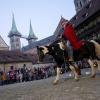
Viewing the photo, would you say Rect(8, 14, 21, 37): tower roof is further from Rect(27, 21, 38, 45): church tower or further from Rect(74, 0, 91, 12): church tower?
Rect(74, 0, 91, 12): church tower

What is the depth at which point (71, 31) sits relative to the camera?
1070 cm

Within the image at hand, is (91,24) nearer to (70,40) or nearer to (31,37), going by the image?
(70,40)

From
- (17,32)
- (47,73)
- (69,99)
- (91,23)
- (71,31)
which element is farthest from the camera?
(17,32)

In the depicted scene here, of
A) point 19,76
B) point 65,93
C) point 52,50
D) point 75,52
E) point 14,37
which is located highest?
point 14,37

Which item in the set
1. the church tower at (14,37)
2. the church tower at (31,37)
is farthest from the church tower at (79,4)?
the church tower at (31,37)

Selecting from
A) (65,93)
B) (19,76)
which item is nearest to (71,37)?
(65,93)

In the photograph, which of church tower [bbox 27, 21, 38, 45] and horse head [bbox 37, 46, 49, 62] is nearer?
horse head [bbox 37, 46, 49, 62]

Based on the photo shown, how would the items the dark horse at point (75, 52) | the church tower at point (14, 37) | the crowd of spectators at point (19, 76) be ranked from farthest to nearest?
the church tower at point (14, 37)
the crowd of spectators at point (19, 76)
the dark horse at point (75, 52)

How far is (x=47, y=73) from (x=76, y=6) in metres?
50.3

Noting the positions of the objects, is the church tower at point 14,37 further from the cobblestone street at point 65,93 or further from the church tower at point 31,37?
the cobblestone street at point 65,93

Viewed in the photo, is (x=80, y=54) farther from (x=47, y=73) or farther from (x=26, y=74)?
(x=47, y=73)

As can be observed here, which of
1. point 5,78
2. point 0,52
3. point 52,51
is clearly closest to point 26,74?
point 5,78

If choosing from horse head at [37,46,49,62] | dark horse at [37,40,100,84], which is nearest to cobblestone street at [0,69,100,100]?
dark horse at [37,40,100,84]

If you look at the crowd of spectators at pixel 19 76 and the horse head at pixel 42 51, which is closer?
the horse head at pixel 42 51
